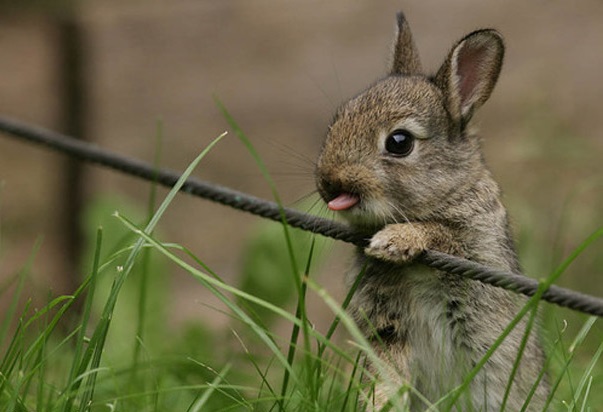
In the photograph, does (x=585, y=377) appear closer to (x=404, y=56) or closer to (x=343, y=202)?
(x=343, y=202)

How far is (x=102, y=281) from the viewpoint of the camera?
16.0 feet

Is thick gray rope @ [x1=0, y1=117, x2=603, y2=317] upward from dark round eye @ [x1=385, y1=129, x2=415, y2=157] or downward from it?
downward

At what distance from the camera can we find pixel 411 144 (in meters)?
3.31

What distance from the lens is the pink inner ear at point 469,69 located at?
3.42m

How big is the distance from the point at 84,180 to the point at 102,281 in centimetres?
160

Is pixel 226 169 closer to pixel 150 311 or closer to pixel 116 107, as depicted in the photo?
pixel 116 107

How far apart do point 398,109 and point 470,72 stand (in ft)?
0.95

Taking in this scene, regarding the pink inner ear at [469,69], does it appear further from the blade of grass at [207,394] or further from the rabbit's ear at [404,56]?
the blade of grass at [207,394]

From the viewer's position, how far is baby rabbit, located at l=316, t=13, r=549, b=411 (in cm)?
310

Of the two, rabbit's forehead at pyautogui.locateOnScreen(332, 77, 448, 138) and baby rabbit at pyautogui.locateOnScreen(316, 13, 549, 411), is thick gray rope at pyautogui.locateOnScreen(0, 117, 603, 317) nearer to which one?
baby rabbit at pyautogui.locateOnScreen(316, 13, 549, 411)

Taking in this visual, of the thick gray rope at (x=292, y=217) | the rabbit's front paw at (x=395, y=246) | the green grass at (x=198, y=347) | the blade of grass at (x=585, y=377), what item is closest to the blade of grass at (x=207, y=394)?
the green grass at (x=198, y=347)

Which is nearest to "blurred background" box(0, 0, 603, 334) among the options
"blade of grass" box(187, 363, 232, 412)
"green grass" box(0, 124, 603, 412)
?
"green grass" box(0, 124, 603, 412)

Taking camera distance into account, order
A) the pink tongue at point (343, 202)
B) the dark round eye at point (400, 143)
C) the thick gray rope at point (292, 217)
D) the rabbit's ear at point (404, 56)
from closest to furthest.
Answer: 1. the thick gray rope at point (292, 217)
2. the pink tongue at point (343, 202)
3. the dark round eye at point (400, 143)
4. the rabbit's ear at point (404, 56)

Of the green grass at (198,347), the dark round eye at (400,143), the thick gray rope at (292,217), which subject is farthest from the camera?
the dark round eye at (400,143)
